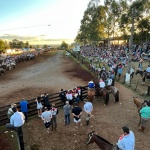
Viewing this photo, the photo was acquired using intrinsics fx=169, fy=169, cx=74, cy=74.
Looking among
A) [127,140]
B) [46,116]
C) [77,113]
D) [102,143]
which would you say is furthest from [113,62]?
[127,140]

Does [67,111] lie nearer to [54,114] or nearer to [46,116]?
[54,114]

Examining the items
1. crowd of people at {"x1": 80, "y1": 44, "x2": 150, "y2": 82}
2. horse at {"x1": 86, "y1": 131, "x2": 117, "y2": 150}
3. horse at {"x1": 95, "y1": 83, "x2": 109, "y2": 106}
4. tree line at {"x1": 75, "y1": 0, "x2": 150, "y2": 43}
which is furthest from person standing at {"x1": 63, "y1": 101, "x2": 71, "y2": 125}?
tree line at {"x1": 75, "y1": 0, "x2": 150, "y2": 43}

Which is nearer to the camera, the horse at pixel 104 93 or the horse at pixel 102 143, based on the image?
the horse at pixel 102 143

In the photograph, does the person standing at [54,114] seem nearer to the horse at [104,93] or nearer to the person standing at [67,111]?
the person standing at [67,111]

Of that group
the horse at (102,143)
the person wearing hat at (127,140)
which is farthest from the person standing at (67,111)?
the person wearing hat at (127,140)

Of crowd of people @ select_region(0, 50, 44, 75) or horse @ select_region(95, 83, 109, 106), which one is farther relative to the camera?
crowd of people @ select_region(0, 50, 44, 75)

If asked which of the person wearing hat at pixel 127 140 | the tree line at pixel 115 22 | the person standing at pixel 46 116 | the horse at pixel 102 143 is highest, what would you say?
the tree line at pixel 115 22

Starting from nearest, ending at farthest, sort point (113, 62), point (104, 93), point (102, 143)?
point (102, 143), point (104, 93), point (113, 62)

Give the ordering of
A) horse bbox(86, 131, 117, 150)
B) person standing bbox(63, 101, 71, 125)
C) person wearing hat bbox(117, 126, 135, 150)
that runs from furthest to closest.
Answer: person standing bbox(63, 101, 71, 125) < horse bbox(86, 131, 117, 150) < person wearing hat bbox(117, 126, 135, 150)

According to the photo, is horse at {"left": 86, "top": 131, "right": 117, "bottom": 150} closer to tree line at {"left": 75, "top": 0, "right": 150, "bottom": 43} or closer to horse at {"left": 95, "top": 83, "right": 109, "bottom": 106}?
horse at {"left": 95, "top": 83, "right": 109, "bottom": 106}

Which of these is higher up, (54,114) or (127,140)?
(127,140)

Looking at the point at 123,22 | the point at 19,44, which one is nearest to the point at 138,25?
the point at 123,22

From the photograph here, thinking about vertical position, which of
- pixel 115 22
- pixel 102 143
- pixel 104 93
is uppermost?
pixel 115 22

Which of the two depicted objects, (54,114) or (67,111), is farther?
(67,111)
